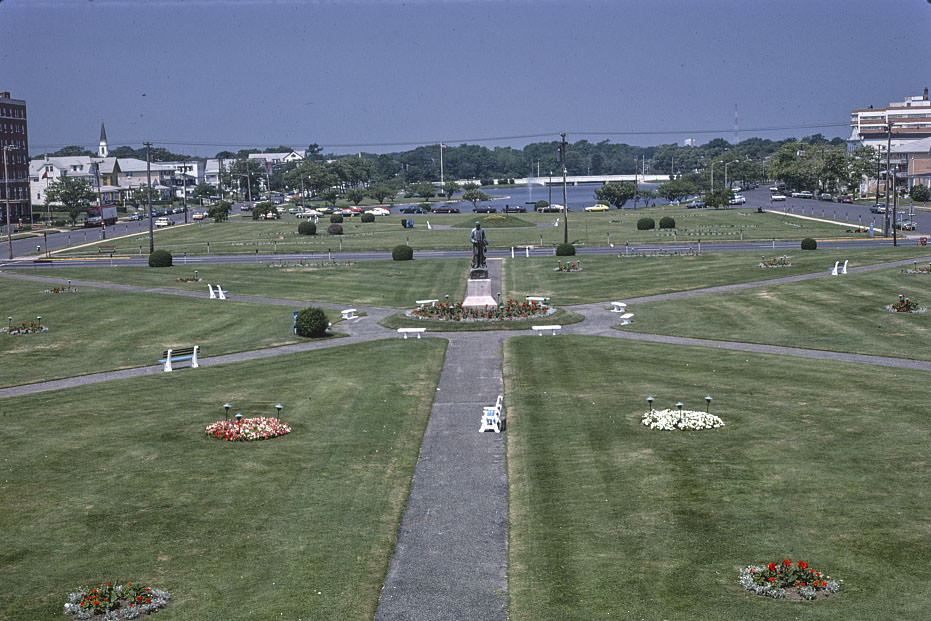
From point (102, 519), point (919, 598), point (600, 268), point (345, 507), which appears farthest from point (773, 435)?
point (600, 268)

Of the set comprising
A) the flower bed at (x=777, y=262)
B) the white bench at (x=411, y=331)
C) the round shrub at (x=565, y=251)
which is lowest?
the white bench at (x=411, y=331)

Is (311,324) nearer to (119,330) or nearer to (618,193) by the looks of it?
(119,330)

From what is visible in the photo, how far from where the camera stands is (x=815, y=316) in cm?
4338

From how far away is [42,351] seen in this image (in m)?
41.4

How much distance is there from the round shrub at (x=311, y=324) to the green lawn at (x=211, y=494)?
Result: 8.79 m

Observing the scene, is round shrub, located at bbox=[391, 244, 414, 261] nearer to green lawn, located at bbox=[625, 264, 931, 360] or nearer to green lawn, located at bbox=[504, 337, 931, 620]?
green lawn, located at bbox=[625, 264, 931, 360]

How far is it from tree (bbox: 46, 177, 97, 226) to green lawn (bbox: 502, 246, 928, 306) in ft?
363

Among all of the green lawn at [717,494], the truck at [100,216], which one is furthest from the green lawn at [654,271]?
the truck at [100,216]

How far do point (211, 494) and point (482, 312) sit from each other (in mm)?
25591

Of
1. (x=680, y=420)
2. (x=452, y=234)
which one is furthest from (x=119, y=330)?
(x=452, y=234)

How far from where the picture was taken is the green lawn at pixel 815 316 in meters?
37.7

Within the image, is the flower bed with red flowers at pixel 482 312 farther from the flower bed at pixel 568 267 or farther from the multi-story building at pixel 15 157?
the multi-story building at pixel 15 157

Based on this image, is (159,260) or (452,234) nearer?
(159,260)

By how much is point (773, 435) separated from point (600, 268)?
139 feet
